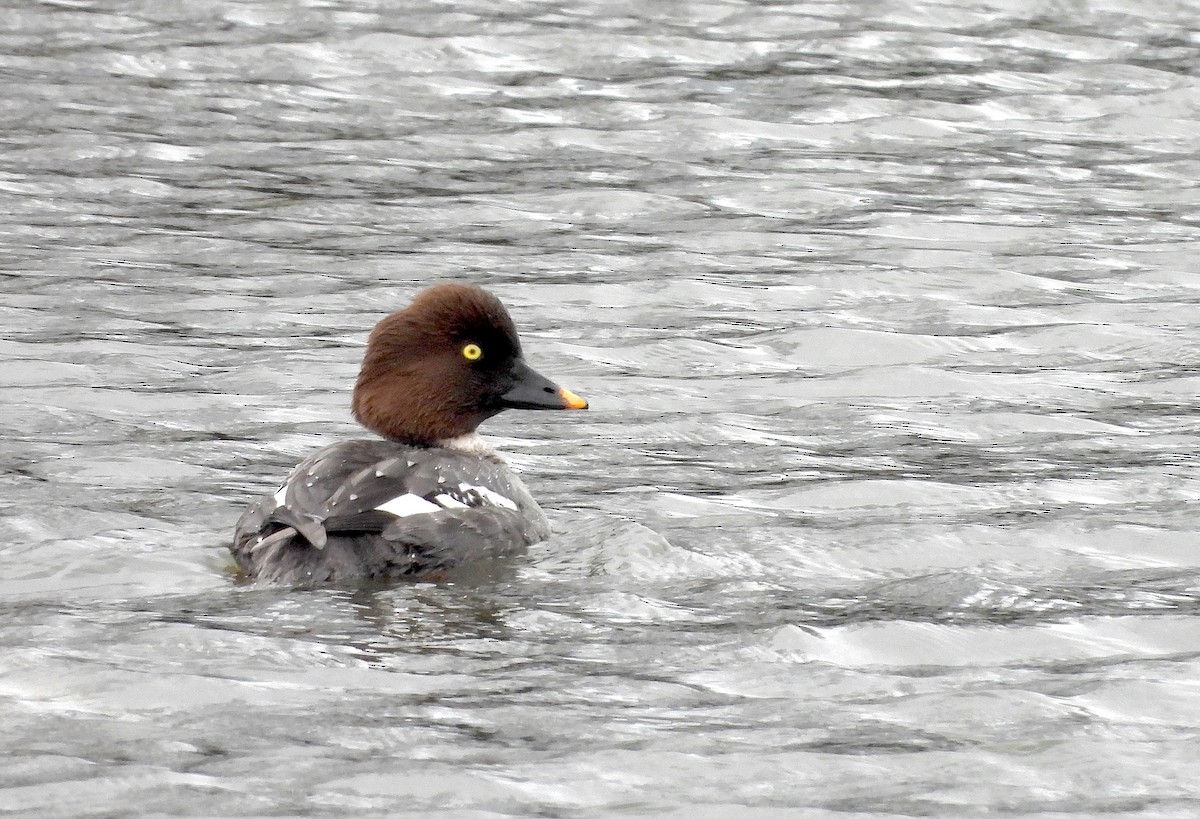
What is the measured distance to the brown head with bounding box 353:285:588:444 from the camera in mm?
8102

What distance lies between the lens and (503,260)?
11.9 meters

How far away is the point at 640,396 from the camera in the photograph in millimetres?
9734

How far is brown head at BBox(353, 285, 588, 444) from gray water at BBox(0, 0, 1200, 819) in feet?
1.74

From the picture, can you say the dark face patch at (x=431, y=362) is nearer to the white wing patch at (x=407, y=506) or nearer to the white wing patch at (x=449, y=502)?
the white wing patch at (x=449, y=502)

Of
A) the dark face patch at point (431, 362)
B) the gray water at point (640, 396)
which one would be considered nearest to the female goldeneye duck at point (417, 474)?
the dark face patch at point (431, 362)

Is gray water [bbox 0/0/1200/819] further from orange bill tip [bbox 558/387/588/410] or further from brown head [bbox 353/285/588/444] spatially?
brown head [bbox 353/285/588/444]

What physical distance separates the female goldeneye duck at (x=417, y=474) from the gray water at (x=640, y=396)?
19cm

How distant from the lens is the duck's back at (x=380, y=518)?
701 cm

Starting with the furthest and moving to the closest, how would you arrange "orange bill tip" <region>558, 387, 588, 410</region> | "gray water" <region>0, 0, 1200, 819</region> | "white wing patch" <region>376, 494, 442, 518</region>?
"orange bill tip" <region>558, 387, 588, 410</region> < "white wing patch" <region>376, 494, 442, 518</region> < "gray water" <region>0, 0, 1200, 819</region>

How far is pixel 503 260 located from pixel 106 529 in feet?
15.1

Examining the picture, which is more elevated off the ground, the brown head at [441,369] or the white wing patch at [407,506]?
the brown head at [441,369]

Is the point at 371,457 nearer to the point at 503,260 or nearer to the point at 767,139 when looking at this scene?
the point at 503,260

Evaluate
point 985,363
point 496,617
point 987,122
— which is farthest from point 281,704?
point 987,122

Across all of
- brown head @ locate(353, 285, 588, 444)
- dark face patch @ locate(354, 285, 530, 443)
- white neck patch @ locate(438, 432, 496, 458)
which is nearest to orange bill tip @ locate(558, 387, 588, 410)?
brown head @ locate(353, 285, 588, 444)
